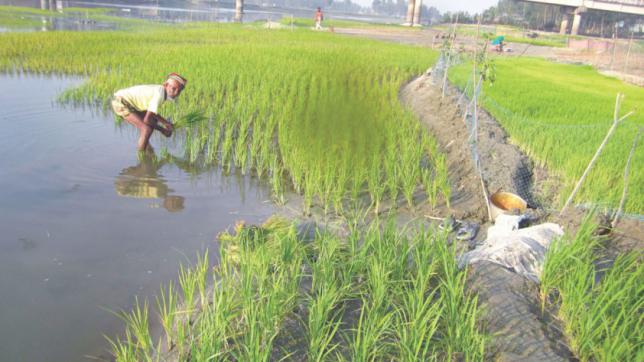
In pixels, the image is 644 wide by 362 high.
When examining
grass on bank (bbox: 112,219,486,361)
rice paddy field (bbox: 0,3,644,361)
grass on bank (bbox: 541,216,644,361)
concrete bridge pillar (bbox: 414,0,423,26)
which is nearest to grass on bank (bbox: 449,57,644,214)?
rice paddy field (bbox: 0,3,644,361)

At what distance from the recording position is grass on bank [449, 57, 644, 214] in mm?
3941

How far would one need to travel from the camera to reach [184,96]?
22.1 ft

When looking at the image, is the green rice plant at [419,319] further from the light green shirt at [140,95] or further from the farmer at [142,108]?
the light green shirt at [140,95]

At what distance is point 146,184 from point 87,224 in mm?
901

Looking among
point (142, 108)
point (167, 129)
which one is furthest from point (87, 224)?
point (142, 108)

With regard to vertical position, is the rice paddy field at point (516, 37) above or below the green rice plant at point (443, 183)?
above

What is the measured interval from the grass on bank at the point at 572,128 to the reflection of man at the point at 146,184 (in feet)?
10.4

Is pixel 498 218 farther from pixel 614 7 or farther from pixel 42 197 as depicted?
Answer: pixel 614 7

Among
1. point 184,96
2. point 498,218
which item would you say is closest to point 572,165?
point 498,218

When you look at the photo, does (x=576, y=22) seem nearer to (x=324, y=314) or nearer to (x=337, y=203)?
(x=337, y=203)

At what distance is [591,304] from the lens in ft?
7.43

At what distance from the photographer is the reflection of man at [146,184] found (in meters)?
4.03

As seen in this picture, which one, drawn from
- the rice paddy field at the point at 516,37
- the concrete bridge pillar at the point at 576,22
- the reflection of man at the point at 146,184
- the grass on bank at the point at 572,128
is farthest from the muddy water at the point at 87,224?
the concrete bridge pillar at the point at 576,22

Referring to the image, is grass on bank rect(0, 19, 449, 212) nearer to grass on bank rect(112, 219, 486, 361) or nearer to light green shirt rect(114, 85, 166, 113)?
light green shirt rect(114, 85, 166, 113)
